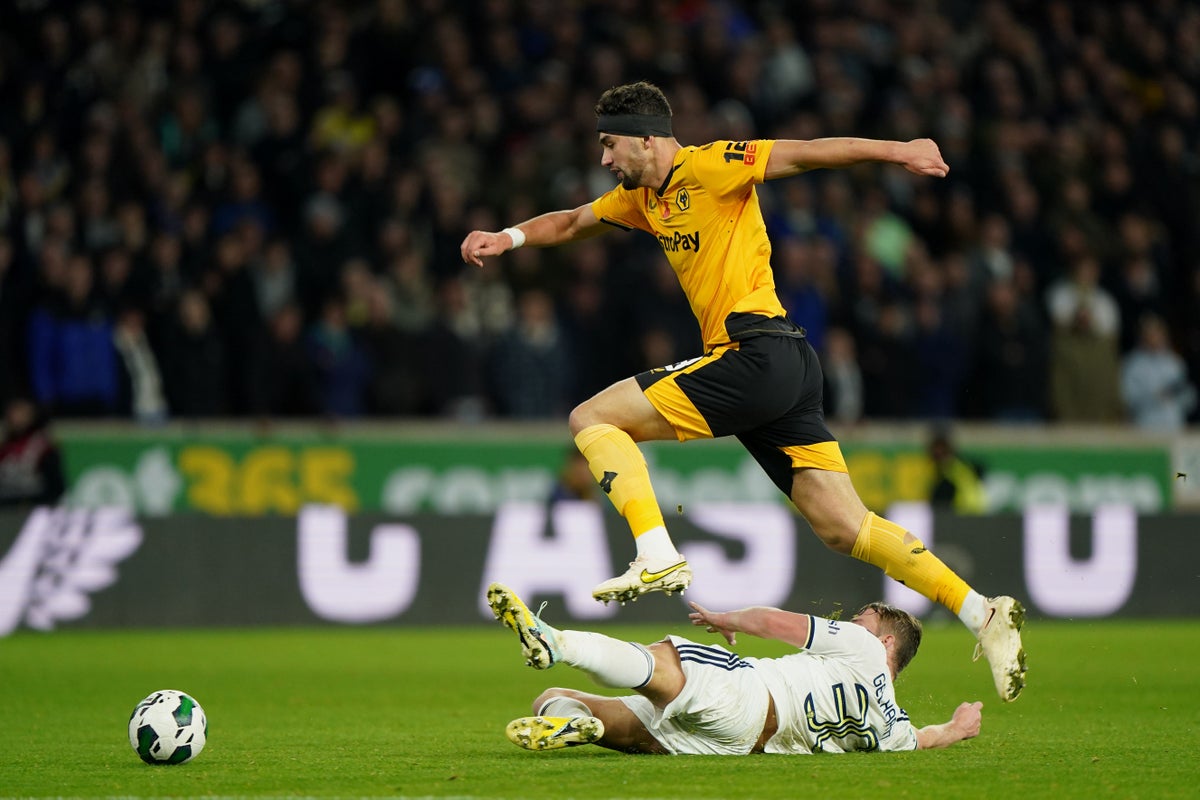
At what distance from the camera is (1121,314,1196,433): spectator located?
58.1 feet

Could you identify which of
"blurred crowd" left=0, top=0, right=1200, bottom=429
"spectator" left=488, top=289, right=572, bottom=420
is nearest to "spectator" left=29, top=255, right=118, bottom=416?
"blurred crowd" left=0, top=0, right=1200, bottom=429

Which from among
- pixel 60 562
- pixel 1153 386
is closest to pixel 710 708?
pixel 60 562

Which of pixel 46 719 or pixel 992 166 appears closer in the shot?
pixel 46 719

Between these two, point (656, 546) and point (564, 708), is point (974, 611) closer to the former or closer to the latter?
point (656, 546)

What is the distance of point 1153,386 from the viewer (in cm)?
1773

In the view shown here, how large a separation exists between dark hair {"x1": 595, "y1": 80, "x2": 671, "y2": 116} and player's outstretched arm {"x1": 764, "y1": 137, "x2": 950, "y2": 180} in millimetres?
636

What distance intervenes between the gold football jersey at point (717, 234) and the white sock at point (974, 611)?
141cm

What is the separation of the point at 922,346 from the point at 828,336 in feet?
3.34

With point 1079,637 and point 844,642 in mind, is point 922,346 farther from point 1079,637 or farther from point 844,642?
point 844,642

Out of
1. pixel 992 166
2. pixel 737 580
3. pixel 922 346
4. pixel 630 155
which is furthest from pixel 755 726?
pixel 992 166

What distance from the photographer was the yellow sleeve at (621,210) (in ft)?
26.1

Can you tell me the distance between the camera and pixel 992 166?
18875 mm

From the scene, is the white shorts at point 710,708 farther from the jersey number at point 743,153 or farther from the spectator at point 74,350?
the spectator at point 74,350

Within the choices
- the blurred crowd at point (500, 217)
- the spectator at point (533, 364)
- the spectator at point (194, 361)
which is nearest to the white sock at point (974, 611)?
the blurred crowd at point (500, 217)
